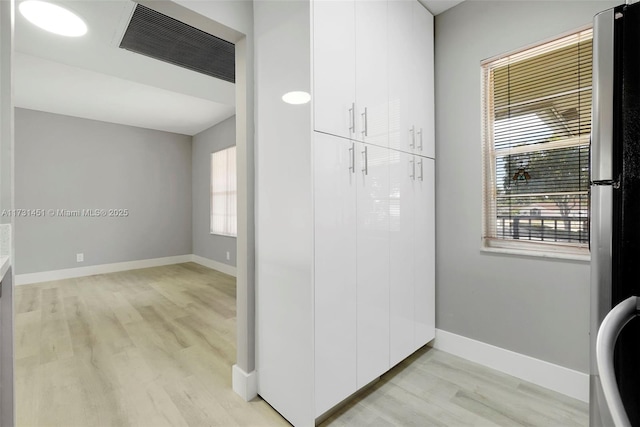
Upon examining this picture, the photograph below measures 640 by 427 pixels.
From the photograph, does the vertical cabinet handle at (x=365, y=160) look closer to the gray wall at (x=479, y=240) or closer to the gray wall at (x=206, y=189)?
the gray wall at (x=479, y=240)

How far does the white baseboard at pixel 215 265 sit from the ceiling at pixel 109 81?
250cm

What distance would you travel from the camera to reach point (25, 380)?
1.98 metres

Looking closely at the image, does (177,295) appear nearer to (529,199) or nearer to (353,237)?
(353,237)

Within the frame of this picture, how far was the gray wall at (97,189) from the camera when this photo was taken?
4555mm

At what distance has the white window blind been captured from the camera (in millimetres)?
5137

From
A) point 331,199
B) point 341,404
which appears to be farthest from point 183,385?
point 331,199

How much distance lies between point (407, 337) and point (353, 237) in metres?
0.94

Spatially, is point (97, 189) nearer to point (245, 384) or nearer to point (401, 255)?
point (245, 384)

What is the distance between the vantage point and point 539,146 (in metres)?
1.96

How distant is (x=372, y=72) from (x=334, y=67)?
34 cm

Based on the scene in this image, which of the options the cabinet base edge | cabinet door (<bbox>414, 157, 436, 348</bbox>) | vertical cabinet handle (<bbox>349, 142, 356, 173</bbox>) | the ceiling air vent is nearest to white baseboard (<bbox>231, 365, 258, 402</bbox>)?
the cabinet base edge

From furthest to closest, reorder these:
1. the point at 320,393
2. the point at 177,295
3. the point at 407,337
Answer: the point at 177,295 → the point at 407,337 → the point at 320,393

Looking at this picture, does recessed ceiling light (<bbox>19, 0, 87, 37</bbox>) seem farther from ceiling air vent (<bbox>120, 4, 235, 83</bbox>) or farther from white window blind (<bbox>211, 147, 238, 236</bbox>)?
white window blind (<bbox>211, 147, 238, 236</bbox>)

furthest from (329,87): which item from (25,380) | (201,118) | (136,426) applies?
(201,118)
